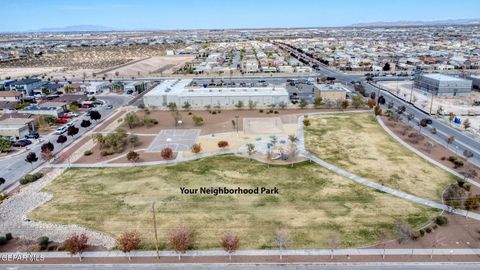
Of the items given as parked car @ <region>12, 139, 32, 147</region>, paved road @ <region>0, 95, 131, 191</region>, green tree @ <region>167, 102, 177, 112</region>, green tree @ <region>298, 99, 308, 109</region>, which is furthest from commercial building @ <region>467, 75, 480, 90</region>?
parked car @ <region>12, 139, 32, 147</region>

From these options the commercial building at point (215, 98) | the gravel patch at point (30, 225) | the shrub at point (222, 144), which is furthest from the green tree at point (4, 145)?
the shrub at point (222, 144)

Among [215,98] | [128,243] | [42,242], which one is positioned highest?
[215,98]

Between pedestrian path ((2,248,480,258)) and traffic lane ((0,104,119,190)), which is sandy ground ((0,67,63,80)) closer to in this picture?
traffic lane ((0,104,119,190))

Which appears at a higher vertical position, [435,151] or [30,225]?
[435,151]

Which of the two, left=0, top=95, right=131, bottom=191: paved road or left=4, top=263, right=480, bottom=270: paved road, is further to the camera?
left=0, top=95, right=131, bottom=191: paved road

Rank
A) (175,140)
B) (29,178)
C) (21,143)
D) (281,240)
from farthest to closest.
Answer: (175,140)
(21,143)
(29,178)
(281,240)

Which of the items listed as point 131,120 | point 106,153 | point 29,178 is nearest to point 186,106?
point 131,120

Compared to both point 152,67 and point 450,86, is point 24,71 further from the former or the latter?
point 450,86
